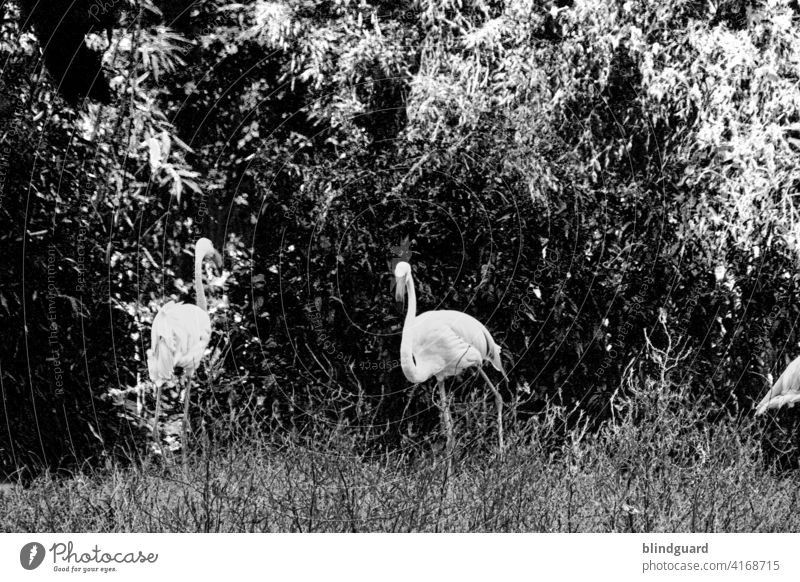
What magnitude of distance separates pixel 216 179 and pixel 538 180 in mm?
1412

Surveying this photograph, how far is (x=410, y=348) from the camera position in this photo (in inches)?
172

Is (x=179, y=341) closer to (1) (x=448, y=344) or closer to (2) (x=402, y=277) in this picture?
(2) (x=402, y=277)

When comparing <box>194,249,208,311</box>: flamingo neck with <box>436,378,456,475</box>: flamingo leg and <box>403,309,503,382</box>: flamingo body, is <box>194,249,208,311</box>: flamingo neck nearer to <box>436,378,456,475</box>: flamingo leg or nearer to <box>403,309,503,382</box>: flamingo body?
<box>403,309,503,382</box>: flamingo body

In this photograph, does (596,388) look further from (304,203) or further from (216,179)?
(216,179)

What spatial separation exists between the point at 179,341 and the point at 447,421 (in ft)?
3.93

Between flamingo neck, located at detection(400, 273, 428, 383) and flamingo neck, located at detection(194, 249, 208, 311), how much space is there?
858 mm

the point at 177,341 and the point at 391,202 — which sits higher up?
the point at 391,202

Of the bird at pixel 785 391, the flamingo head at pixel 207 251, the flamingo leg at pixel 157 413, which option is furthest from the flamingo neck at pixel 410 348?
the bird at pixel 785 391

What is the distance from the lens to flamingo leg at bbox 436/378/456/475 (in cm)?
397

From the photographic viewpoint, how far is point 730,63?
4621 millimetres
